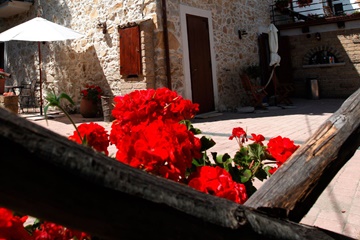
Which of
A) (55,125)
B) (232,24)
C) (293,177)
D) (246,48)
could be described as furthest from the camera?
(246,48)

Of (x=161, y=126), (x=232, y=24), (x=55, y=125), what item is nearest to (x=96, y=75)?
(x=55, y=125)

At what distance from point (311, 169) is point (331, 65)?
1169 cm

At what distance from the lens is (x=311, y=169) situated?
36.1 inches

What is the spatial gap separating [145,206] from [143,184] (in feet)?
0.11

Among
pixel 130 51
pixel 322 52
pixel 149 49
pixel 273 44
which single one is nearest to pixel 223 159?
pixel 149 49

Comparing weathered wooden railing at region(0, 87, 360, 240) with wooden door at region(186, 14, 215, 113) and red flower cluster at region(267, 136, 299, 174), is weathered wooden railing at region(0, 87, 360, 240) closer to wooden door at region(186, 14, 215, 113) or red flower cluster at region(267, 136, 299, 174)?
red flower cluster at region(267, 136, 299, 174)

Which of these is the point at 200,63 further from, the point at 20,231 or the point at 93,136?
the point at 20,231

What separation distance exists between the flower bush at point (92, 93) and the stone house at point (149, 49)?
26 centimetres

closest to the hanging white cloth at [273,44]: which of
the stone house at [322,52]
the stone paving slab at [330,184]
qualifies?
the stone house at [322,52]

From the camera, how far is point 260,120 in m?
6.77

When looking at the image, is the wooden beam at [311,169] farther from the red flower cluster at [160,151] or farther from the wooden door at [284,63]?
the wooden door at [284,63]

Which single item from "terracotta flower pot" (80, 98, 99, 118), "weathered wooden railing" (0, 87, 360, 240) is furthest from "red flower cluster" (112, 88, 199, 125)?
"terracotta flower pot" (80, 98, 99, 118)

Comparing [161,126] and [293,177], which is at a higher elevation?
[161,126]

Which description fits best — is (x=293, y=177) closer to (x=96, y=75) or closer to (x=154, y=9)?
(x=154, y=9)
